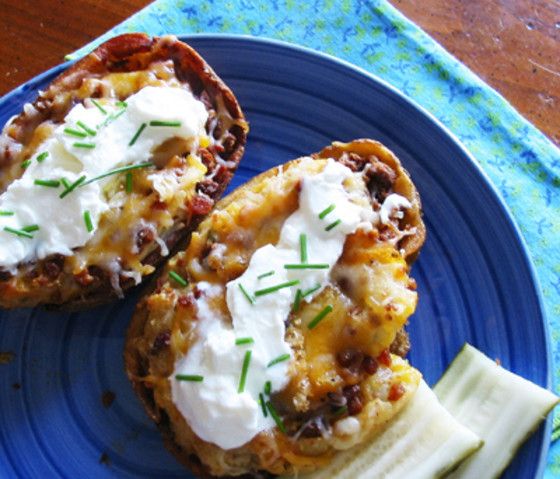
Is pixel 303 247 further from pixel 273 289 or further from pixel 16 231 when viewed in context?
pixel 16 231

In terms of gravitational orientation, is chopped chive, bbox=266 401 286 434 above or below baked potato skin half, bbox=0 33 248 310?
below

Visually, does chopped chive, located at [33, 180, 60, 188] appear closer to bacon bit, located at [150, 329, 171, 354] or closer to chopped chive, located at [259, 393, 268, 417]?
bacon bit, located at [150, 329, 171, 354]

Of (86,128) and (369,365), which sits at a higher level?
(86,128)

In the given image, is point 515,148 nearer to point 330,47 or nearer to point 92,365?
point 330,47

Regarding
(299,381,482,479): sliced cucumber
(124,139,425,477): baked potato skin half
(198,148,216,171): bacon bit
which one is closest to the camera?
(124,139,425,477): baked potato skin half

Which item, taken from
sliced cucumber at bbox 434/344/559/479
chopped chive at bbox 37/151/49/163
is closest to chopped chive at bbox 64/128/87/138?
chopped chive at bbox 37/151/49/163

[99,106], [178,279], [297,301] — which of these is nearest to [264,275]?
[297,301]

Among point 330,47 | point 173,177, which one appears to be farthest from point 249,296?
point 330,47
